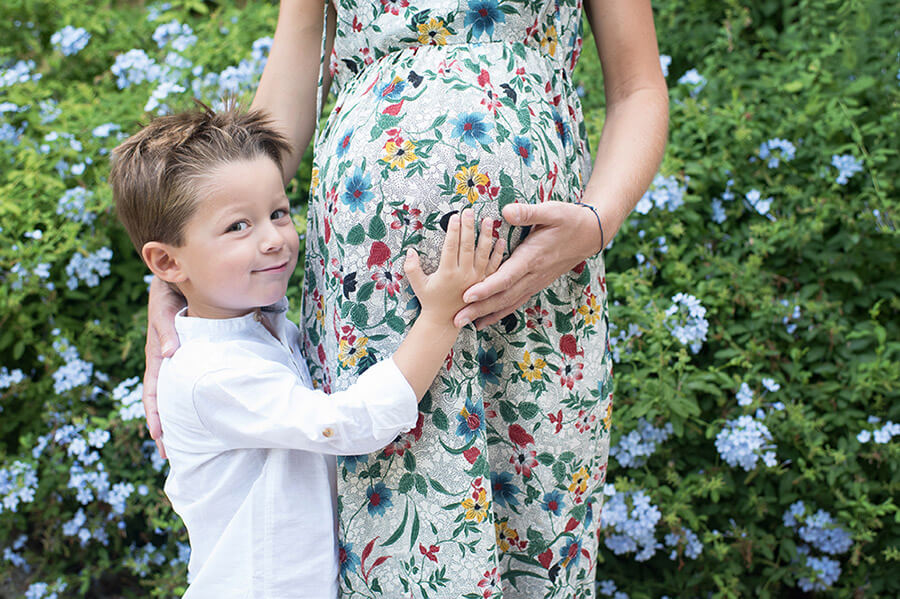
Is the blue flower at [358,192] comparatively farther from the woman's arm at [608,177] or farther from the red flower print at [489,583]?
the red flower print at [489,583]

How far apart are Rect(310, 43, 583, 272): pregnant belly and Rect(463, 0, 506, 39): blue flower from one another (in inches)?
1.1

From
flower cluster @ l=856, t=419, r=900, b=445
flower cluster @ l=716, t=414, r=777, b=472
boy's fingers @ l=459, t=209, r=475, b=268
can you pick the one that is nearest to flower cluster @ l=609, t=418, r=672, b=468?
flower cluster @ l=716, t=414, r=777, b=472

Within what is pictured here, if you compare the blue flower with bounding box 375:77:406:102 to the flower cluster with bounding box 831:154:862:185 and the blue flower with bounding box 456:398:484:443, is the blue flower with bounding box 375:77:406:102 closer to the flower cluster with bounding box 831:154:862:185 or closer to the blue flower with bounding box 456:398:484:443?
the blue flower with bounding box 456:398:484:443

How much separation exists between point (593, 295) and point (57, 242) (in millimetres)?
2124

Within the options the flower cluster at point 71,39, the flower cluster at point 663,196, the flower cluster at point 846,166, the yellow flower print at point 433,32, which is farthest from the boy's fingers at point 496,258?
the flower cluster at point 71,39

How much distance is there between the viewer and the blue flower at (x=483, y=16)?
1163 millimetres

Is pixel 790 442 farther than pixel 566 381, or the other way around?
pixel 790 442

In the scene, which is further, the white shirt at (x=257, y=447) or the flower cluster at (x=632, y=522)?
the flower cluster at (x=632, y=522)

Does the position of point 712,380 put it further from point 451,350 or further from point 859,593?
point 451,350

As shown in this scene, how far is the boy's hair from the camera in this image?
1.16 metres

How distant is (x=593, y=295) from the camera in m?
1.30

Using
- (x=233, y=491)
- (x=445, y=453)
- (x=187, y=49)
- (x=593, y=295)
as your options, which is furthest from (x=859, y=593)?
(x=187, y=49)

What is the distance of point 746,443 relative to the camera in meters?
2.13

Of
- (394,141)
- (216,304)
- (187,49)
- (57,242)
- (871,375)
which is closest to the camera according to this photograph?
(394,141)
